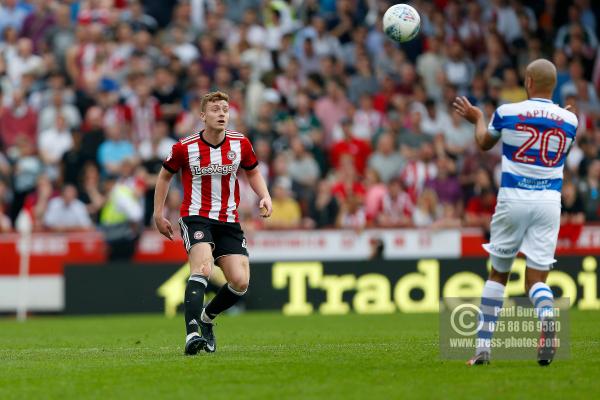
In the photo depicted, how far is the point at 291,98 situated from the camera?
25.2m

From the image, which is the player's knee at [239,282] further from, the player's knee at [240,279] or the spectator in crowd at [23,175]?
the spectator in crowd at [23,175]

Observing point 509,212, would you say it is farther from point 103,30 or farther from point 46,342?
point 103,30

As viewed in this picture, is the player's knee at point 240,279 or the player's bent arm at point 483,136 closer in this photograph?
the player's bent arm at point 483,136

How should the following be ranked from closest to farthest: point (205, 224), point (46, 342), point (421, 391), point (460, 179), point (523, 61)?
point (421, 391) < point (205, 224) < point (46, 342) < point (460, 179) < point (523, 61)

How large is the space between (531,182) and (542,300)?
0.96 meters

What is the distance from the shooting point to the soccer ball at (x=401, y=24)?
14.0m

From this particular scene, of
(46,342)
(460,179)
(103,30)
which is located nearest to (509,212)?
(46,342)

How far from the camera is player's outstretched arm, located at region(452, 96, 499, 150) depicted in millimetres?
10344

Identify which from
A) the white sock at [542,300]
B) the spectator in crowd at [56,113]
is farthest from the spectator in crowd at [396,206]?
the white sock at [542,300]

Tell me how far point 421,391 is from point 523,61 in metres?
17.8

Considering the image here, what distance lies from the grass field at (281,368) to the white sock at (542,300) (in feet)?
1.47

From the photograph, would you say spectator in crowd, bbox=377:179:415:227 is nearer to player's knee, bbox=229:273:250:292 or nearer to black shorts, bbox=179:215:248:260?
black shorts, bbox=179:215:248:260

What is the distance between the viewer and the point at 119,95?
24.6 m

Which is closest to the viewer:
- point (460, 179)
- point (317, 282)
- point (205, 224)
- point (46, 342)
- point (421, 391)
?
point (421, 391)
